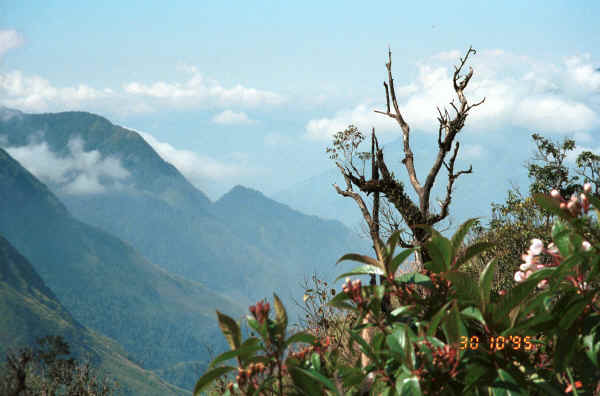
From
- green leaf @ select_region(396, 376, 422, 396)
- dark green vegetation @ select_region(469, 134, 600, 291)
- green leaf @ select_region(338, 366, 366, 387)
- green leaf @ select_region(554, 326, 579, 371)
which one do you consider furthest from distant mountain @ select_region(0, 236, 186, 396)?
green leaf @ select_region(554, 326, 579, 371)

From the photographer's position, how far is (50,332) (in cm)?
11569

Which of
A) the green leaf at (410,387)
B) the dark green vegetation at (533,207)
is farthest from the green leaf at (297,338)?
the dark green vegetation at (533,207)

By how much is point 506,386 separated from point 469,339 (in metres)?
0.22

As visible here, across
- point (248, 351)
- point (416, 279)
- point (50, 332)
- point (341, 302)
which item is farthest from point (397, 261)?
point (50, 332)

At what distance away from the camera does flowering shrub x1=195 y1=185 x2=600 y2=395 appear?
6.15 ft

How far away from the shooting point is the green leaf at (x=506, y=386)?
1.81 metres

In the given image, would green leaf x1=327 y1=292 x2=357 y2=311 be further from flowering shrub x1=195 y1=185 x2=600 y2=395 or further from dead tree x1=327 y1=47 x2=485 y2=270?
dead tree x1=327 y1=47 x2=485 y2=270

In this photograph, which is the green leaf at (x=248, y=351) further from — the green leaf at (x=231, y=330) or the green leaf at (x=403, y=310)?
the green leaf at (x=403, y=310)

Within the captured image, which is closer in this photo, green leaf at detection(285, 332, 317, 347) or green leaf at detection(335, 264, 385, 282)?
green leaf at detection(285, 332, 317, 347)

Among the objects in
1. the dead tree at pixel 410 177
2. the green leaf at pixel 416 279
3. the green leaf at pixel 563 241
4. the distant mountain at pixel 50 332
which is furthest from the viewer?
the distant mountain at pixel 50 332

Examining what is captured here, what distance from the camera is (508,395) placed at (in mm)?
1815

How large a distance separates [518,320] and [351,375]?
0.71 meters

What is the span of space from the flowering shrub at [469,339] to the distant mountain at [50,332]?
109048 mm
